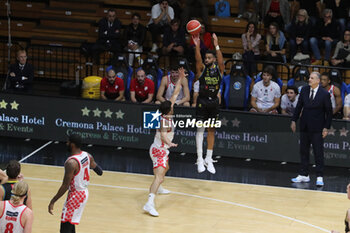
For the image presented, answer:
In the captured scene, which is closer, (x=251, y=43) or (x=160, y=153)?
(x=160, y=153)

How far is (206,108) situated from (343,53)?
5.39 meters

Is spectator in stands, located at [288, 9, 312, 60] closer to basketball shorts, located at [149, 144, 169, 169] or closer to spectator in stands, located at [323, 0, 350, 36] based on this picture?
spectator in stands, located at [323, 0, 350, 36]

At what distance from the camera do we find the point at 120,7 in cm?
2122

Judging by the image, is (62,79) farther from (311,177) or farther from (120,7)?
(311,177)

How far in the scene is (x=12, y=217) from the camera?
845 centimetres

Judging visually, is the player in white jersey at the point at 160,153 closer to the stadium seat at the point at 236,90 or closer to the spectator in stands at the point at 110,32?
the stadium seat at the point at 236,90

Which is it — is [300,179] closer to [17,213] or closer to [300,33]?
[300,33]

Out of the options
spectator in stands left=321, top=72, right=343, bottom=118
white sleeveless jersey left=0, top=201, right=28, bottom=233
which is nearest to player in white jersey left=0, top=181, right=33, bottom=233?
white sleeveless jersey left=0, top=201, right=28, bottom=233

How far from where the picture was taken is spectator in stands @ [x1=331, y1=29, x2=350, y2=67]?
56.9 feet

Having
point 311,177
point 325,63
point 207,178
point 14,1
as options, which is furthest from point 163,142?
point 14,1

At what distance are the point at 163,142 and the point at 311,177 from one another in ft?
13.2

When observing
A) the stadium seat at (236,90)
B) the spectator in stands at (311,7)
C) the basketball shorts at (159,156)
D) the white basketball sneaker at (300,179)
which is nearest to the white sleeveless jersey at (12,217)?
the basketball shorts at (159,156)

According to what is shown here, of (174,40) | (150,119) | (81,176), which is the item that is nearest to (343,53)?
(174,40)

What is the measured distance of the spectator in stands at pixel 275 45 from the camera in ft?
59.5
